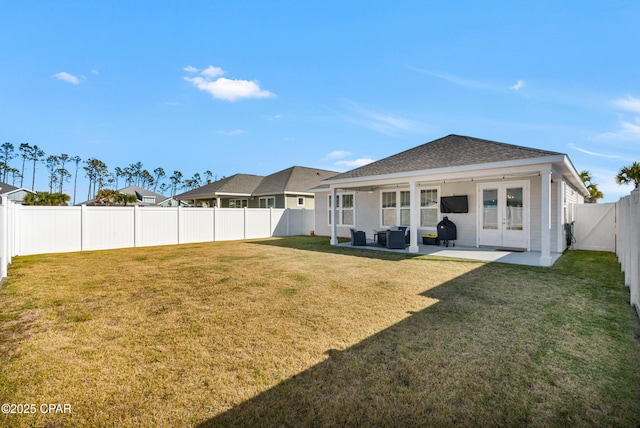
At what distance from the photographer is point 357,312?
14.5 feet

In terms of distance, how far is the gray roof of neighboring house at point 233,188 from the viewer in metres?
23.3

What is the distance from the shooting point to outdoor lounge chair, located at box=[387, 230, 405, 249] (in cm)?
1133

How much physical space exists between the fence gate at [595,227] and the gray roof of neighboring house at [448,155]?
4.77 metres

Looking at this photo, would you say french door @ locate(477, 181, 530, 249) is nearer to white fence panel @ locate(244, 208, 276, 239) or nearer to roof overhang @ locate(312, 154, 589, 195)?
roof overhang @ locate(312, 154, 589, 195)

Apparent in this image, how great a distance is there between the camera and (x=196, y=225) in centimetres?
1509

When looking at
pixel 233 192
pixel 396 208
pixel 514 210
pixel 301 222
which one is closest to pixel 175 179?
pixel 233 192

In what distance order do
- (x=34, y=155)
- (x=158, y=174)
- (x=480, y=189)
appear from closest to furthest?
(x=480, y=189) < (x=34, y=155) < (x=158, y=174)

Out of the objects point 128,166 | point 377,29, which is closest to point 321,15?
point 377,29

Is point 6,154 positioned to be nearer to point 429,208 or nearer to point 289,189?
point 289,189

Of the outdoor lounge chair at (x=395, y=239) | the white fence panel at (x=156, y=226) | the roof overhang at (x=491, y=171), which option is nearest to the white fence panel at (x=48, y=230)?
the white fence panel at (x=156, y=226)

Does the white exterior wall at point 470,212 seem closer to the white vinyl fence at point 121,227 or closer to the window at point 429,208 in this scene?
the window at point 429,208

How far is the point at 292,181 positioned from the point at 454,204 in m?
12.6

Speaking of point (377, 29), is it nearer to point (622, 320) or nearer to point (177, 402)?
point (622, 320)

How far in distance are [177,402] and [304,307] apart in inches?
97.5
